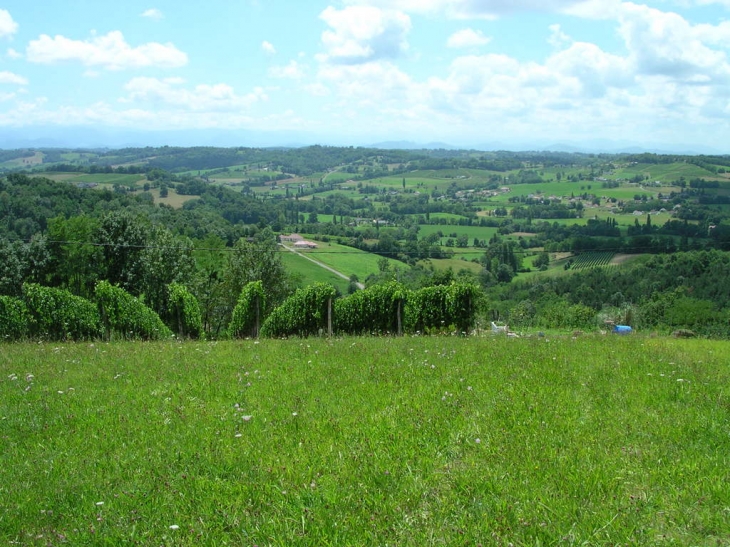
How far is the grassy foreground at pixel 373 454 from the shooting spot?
15.9 feet

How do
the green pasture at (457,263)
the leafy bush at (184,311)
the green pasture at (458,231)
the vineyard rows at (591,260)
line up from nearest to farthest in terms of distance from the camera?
1. the leafy bush at (184,311)
2. the green pasture at (457,263)
3. the vineyard rows at (591,260)
4. the green pasture at (458,231)

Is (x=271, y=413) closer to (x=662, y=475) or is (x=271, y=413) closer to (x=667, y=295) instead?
(x=662, y=475)

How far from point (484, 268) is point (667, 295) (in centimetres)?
3988

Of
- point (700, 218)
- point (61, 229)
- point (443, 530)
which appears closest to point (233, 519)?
point (443, 530)

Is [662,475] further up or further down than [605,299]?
further up

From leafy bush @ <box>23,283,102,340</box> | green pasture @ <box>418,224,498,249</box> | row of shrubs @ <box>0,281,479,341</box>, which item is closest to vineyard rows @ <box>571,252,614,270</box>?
green pasture @ <box>418,224,498,249</box>

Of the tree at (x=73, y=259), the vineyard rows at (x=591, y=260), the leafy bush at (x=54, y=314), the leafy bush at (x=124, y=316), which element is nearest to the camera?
the leafy bush at (x=54, y=314)

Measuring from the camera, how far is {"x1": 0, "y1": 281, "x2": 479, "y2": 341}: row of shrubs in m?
19.0

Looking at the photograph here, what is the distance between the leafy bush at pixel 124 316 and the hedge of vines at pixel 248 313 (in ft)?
8.63

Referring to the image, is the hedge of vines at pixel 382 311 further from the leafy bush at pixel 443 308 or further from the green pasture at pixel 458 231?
the green pasture at pixel 458 231

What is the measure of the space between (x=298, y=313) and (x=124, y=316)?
638cm

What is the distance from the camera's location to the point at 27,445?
7000 millimetres

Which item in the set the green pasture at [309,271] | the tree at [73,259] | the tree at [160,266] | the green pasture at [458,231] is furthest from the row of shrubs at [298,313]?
the green pasture at [458,231]

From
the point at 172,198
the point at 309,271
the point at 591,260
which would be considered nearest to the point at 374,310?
the point at 309,271
